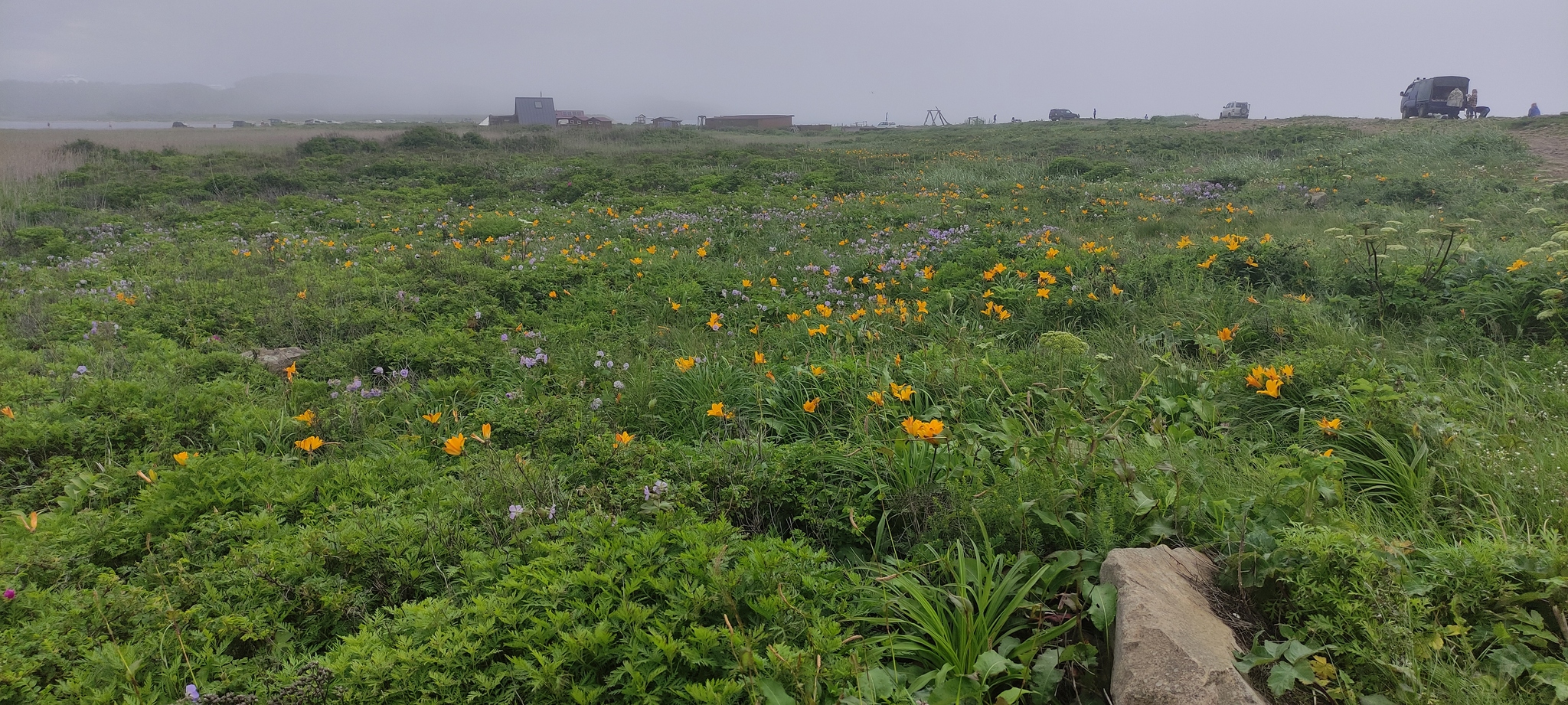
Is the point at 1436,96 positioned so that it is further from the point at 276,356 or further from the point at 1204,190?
the point at 276,356

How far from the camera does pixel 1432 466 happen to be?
8.68 ft

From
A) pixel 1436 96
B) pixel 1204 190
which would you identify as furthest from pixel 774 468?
pixel 1436 96

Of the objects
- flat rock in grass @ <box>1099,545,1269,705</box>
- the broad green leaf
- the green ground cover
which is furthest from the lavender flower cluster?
the broad green leaf

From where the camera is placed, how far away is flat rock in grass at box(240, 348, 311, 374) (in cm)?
462

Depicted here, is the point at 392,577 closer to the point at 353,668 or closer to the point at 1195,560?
the point at 353,668

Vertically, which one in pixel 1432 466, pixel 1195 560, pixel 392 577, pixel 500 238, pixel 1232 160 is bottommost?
pixel 392 577

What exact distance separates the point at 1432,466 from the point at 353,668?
3820mm

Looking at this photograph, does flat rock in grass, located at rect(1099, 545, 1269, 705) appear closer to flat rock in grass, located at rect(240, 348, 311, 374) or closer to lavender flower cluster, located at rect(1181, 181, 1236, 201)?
flat rock in grass, located at rect(240, 348, 311, 374)

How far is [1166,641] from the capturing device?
169cm

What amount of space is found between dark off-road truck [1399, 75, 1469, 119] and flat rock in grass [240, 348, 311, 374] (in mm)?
40406

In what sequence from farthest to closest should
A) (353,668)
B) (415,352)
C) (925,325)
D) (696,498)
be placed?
(925,325) → (415,352) → (696,498) → (353,668)

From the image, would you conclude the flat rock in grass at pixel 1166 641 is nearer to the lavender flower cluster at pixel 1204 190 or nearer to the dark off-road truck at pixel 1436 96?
the lavender flower cluster at pixel 1204 190

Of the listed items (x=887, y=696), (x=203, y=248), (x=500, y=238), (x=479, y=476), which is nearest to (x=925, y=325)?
(x=479, y=476)

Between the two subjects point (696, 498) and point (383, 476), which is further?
point (383, 476)
